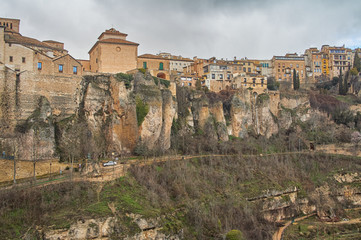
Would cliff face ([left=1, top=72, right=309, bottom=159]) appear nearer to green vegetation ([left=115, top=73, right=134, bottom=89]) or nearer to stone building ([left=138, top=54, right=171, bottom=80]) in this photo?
green vegetation ([left=115, top=73, right=134, bottom=89])

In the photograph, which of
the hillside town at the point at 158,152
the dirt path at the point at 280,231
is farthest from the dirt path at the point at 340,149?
the dirt path at the point at 280,231

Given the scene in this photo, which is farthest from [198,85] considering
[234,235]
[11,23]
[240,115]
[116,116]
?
[234,235]

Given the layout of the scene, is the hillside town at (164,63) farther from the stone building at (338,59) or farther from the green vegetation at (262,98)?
the green vegetation at (262,98)

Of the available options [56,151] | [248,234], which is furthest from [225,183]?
[56,151]

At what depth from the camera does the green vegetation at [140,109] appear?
37.1 m

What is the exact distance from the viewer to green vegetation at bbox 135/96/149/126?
122 feet

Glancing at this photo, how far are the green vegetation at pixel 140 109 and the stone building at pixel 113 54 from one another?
268 inches

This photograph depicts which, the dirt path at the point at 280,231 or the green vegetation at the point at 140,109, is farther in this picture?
the green vegetation at the point at 140,109

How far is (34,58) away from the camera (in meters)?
33.1

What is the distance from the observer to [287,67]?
70688 mm

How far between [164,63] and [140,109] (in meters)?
16.0

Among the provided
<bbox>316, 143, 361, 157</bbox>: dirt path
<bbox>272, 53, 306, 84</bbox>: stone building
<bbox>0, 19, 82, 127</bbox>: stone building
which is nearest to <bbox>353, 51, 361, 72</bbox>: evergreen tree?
<bbox>272, 53, 306, 84</bbox>: stone building

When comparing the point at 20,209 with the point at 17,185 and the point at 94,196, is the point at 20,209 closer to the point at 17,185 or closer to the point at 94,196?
the point at 17,185

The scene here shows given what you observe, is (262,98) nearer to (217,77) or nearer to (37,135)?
(217,77)
